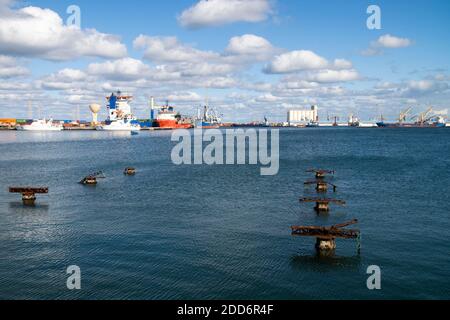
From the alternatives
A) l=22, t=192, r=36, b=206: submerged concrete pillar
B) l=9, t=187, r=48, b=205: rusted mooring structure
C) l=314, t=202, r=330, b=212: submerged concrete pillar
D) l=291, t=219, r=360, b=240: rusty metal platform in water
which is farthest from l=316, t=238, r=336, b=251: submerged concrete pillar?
l=22, t=192, r=36, b=206: submerged concrete pillar

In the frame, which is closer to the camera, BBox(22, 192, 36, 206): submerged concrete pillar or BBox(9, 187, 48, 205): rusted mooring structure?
BBox(22, 192, 36, 206): submerged concrete pillar

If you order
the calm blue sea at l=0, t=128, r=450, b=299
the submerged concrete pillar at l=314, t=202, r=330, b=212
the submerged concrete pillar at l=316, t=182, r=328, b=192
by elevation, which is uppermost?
the submerged concrete pillar at l=316, t=182, r=328, b=192

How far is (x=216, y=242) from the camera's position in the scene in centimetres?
3784

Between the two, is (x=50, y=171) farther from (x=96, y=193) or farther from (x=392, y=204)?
(x=392, y=204)

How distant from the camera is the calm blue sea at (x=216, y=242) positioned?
28391mm

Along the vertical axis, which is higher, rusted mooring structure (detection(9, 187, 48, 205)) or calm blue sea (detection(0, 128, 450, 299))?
rusted mooring structure (detection(9, 187, 48, 205))

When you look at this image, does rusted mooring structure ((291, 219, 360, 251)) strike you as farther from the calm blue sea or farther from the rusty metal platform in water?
the calm blue sea

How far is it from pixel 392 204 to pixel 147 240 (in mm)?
33195

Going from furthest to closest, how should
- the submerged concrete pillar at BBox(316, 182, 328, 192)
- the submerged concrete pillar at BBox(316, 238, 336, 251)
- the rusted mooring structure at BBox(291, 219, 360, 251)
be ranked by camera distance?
the submerged concrete pillar at BBox(316, 182, 328, 192)
the submerged concrete pillar at BBox(316, 238, 336, 251)
the rusted mooring structure at BBox(291, 219, 360, 251)

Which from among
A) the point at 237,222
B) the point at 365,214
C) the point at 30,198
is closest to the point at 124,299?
the point at 237,222

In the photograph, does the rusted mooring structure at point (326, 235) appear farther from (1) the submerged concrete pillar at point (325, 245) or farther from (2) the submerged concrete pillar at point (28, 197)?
(2) the submerged concrete pillar at point (28, 197)

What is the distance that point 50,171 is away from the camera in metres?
89.6

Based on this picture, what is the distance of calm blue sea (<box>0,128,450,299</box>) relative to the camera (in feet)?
93.1

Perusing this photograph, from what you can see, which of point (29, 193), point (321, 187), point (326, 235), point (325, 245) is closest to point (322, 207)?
point (321, 187)
